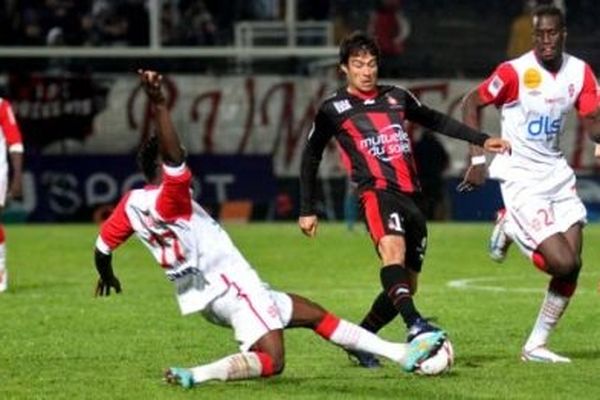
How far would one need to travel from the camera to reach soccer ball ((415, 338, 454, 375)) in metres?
10.5

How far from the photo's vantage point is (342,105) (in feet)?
38.6

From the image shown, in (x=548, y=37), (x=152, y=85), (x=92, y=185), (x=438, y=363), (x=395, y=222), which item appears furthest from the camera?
(x=92, y=185)

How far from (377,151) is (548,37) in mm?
1319

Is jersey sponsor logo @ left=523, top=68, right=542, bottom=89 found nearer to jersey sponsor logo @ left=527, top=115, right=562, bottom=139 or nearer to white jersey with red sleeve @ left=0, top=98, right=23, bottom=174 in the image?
jersey sponsor logo @ left=527, top=115, right=562, bottom=139

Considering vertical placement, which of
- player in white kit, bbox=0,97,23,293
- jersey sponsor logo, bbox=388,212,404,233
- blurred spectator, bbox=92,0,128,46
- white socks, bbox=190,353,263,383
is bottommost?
blurred spectator, bbox=92,0,128,46

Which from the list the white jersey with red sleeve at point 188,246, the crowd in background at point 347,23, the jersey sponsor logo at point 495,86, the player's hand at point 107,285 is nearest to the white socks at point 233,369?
the white jersey with red sleeve at point 188,246

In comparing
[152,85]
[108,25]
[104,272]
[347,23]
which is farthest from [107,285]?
[108,25]

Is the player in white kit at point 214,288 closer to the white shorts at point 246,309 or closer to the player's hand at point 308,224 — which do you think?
the white shorts at point 246,309

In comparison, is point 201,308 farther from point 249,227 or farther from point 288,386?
point 249,227

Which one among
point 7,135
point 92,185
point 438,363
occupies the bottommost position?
point 92,185

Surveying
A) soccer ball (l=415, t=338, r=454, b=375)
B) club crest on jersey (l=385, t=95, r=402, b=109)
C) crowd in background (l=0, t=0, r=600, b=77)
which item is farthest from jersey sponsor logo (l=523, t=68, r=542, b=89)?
crowd in background (l=0, t=0, r=600, b=77)

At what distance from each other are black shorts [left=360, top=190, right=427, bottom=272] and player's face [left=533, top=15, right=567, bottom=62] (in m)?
1.28

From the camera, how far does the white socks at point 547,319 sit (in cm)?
1180

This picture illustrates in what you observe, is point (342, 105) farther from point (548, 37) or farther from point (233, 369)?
point (233, 369)
